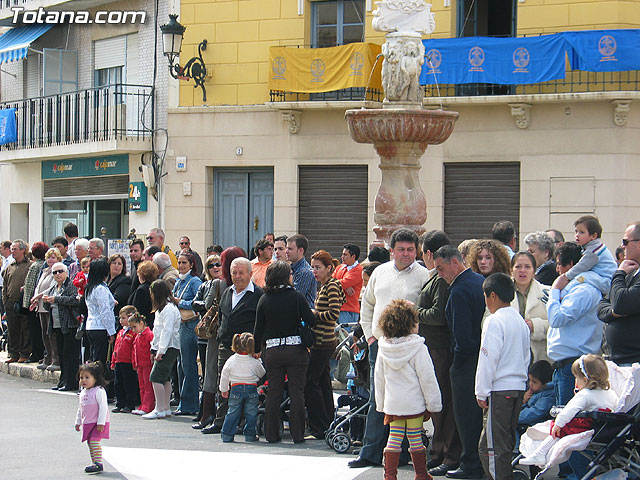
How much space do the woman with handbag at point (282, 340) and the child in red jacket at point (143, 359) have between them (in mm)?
2116

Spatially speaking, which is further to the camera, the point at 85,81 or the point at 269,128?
the point at 85,81

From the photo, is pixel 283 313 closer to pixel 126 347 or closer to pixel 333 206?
pixel 126 347

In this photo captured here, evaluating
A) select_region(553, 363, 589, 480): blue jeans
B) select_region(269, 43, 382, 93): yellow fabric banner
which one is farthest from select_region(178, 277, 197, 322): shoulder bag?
select_region(269, 43, 382, 93): yellow fabric banner

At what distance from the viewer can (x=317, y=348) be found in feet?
35.2

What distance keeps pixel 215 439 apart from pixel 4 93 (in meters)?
21.4

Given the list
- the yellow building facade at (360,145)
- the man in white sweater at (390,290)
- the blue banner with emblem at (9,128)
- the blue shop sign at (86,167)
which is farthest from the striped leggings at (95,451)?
the blue banner with emblem at (9,128)

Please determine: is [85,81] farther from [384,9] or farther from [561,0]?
[384,9]

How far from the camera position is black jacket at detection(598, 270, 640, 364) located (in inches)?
320

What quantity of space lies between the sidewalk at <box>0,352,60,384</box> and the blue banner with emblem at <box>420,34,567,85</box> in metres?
9.08

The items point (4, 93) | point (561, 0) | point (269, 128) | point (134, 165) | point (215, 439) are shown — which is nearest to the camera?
point (215, 439)

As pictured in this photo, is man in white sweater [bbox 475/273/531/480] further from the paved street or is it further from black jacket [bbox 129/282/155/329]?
black jacket [bbox 129/282/155/329]

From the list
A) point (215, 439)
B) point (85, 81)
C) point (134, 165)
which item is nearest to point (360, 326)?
point (215, 439)

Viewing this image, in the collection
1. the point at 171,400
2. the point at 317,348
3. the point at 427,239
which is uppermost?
the point at 427,239

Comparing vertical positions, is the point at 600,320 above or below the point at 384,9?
below
